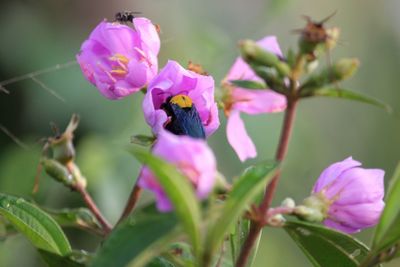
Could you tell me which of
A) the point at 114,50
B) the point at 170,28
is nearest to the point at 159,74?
the point at 114,50

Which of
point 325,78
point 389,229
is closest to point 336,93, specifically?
point 325,78

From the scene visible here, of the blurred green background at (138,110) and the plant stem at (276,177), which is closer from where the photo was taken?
the plant stem at (276,177)

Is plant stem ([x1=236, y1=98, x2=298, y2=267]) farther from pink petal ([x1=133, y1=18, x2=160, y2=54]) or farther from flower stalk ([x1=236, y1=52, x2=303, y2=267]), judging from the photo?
pink petal ([x1=133, y1=18, x2=160, y2=54])

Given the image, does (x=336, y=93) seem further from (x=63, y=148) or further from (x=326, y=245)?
(x=63, y=148)

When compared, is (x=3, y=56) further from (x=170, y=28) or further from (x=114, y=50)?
(x=114, y=50)

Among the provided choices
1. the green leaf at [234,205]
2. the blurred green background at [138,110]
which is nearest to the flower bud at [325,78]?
the green leaf at [234,205]

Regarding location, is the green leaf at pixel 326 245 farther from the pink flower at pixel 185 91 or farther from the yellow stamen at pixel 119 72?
the yellow stamen at pixel 119 72

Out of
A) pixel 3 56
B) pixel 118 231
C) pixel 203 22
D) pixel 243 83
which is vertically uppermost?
pixel 203 22
